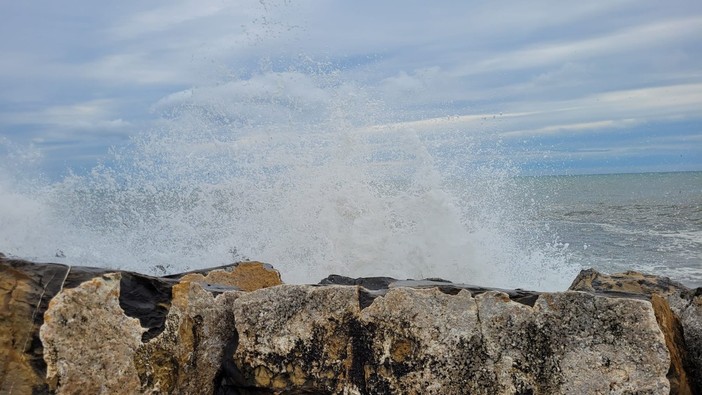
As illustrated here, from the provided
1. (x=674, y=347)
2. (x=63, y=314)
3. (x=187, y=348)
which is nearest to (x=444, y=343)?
(x=674, y=347)

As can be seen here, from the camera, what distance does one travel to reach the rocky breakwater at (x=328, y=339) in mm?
2721

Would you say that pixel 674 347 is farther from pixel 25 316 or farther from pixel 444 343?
pixel 25 316

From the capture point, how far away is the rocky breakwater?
2.72m

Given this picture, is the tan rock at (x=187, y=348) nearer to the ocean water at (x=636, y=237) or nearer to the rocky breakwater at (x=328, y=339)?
the rocky breakwater at (x=328, y=339)

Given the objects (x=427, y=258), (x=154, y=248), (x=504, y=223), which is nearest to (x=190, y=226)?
(x=154, y=248)

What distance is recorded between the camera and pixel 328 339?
2.93 meters

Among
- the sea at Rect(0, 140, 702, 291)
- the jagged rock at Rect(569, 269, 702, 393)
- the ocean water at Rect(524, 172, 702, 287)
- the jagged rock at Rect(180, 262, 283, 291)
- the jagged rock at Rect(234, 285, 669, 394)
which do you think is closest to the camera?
the jagged rock at Rect(234, 285, 669, 394)

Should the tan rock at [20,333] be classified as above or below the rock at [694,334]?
below

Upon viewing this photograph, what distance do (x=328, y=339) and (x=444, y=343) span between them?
0.49m

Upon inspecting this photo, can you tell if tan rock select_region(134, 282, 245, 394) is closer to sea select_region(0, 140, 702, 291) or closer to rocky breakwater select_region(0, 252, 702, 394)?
rocky breakwater select_region(0, 252, 702, 394)

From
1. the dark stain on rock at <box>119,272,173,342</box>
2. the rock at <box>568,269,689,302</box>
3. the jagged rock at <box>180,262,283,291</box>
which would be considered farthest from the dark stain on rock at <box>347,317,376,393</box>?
the rock at <box>568,269,689,302</box>

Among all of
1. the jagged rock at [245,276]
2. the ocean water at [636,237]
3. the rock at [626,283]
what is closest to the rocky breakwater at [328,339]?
the jagged rock at [245,276]

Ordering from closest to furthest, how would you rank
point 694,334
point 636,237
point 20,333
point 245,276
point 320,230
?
1. point 20,333
2. point 694,334
3. point 245,276
4. point 320,230
5. point 636,237

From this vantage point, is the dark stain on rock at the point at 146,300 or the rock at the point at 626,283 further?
the rock at the point at 626,283
